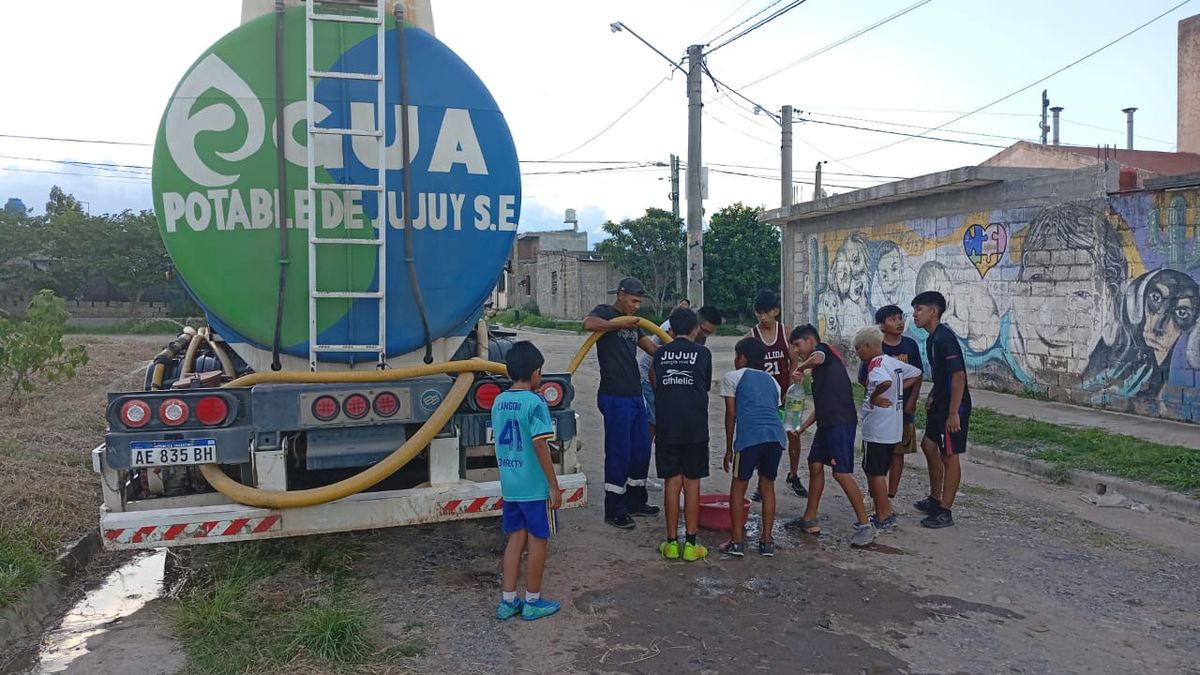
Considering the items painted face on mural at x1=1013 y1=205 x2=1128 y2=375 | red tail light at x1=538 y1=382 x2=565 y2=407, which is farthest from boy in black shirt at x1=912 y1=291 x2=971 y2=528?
painted face on mural at x1=1013 y1=205 x2=1128 y2=375

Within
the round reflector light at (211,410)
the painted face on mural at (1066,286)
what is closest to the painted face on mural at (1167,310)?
the painted face on mural at (1066,286)

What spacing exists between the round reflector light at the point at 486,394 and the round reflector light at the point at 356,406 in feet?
2.06

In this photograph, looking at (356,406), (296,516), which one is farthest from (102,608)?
(356,406)

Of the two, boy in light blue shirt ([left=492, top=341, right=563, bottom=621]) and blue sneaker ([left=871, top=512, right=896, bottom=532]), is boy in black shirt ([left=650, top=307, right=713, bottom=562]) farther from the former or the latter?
blue sneaker ([left=871, top=512, right=896, bottom=532])

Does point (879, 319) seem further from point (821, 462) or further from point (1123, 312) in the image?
point (1123, 312)

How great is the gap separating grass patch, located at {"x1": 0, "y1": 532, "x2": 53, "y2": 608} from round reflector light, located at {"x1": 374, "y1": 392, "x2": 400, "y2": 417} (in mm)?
2078

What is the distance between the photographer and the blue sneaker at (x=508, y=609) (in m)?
4.34

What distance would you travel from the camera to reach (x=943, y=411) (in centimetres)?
609

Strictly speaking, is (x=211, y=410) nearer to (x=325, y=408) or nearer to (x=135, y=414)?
(x=135, y=414)

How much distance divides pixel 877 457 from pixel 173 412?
4.28 metres

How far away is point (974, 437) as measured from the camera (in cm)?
928

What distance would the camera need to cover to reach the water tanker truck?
14.1ft

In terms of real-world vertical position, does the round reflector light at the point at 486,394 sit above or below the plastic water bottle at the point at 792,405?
above

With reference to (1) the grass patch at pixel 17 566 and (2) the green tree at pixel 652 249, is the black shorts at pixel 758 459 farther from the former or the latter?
(2) the green tree at pixel 652 249
